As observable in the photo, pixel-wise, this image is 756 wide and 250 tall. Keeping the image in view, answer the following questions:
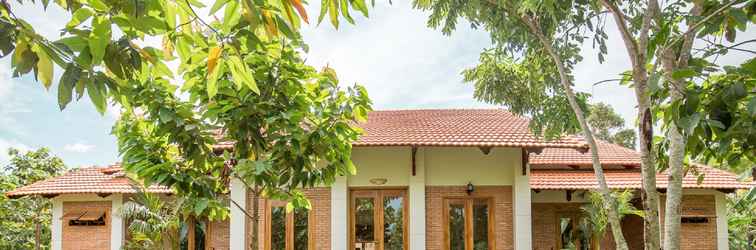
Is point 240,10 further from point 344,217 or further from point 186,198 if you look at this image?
point 344,217

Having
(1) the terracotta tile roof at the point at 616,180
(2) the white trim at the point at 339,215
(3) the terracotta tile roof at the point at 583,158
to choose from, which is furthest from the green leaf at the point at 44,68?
(3) the terracotta tile roof at the point at 583,158

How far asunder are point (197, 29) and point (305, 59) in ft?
11.0

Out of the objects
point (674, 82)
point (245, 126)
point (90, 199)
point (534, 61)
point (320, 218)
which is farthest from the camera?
point (90, 199)

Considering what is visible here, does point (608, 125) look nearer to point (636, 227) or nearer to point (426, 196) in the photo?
point (636, 227)

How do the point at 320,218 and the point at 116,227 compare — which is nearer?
the point at 320,218

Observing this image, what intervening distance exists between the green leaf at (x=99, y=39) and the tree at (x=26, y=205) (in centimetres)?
1808

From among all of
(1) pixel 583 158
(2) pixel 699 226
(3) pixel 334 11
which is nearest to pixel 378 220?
(1) pixel 583 158

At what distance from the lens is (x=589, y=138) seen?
840cm

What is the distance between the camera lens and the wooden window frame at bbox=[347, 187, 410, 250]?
13.1 metres

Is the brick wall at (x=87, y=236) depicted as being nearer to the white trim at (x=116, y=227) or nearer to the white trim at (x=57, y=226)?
the white trim at (x=57, y=226)

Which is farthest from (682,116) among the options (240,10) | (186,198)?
(186,198)

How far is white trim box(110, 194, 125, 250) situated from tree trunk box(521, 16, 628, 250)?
11.7m

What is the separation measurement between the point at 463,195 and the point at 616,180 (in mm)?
4655

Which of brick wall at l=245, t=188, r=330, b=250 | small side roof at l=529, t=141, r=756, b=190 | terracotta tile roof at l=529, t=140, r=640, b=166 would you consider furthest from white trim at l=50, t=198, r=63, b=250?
terracotta tile roof at l=529, t=140, r=640, b=166
